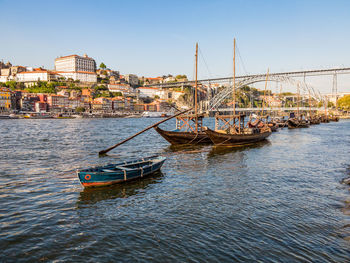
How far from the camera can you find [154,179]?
1568 centimetres

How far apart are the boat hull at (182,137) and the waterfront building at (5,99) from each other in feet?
364

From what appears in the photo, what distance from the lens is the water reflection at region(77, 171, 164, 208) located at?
39.7 ft

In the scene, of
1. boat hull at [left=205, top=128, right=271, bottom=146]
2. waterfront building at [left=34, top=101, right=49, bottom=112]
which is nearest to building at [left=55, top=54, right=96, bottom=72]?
waterfront building at [left=34, top=101, right=49, bottom=112]

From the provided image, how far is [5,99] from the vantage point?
112562mm

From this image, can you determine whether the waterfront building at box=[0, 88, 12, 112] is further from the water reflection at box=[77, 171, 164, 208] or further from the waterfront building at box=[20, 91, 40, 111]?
the water reflection at box=[77, 171, 164, 208]

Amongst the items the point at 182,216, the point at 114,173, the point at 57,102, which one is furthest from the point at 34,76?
the point at 182,216

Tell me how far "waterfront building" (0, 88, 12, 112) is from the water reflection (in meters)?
121

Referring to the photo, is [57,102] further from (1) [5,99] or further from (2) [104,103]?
(2) [104,103]

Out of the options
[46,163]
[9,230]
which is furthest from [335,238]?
[46,163]

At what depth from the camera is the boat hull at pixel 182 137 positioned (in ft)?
94.6

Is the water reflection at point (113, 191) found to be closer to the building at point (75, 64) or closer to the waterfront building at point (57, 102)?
the waterfront building at point (57, 102)

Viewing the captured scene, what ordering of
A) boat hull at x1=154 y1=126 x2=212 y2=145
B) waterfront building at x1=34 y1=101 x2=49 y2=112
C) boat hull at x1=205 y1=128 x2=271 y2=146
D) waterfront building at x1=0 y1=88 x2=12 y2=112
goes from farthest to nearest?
waterfront building at x1=34 y1=101 x2=49 y2=112, waterfront building at x1=0 y1=88 x2=12 y2=112, boat hull at x1=154 y1=126 x2=212 y2=145, boat hull at x1=205 y1=128 x2=271 y2=146

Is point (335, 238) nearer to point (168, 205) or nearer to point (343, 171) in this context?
point (168, 205)

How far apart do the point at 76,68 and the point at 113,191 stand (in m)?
185
